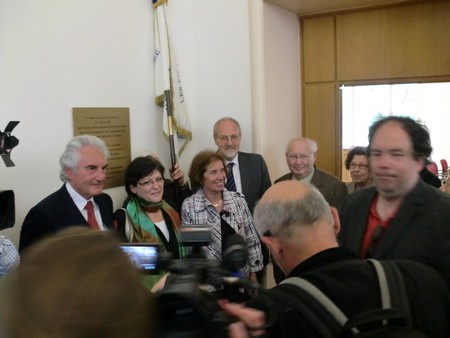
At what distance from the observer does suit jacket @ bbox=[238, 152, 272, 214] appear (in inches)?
151

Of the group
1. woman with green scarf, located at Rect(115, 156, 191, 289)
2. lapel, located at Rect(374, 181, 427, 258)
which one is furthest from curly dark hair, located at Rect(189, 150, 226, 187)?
lapel, located at Rect(374, 181, 427, 258)

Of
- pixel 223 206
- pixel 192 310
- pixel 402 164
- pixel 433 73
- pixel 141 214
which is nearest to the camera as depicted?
pixel 192 310

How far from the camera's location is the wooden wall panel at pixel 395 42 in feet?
13.6

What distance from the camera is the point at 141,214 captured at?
2.85 metres

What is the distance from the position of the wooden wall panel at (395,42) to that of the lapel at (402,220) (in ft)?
9.26

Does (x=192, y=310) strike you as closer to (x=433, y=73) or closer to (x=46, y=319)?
(x=46, y=319)

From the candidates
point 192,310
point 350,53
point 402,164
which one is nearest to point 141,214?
point 402,164

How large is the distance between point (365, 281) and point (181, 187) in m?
2.82

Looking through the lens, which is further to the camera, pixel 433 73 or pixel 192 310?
pixel 433 73

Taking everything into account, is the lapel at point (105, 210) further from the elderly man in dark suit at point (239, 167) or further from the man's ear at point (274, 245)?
the man's ear at point (274, 245)

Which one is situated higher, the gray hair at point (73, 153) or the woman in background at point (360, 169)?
the gray hair at point (73, 153)

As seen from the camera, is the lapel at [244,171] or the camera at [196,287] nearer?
the camera at [196,287]

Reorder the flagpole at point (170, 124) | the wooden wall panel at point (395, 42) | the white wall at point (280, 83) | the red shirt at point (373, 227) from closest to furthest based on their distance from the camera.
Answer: the red shirt at point (373, 227) → the flagpole at point (170, 124) → the wooden wall panel at point (395, 42) → the white wall at point (280, 83)

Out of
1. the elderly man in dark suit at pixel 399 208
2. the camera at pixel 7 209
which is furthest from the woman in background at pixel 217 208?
the elderly man in dark suit at pixel 399 208
